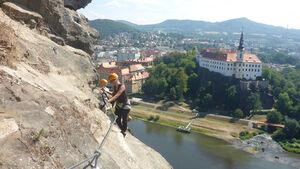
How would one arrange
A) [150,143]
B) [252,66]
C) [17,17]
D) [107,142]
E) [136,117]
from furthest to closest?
[252,66], [136,117], [150,143], [17,17], [107,142]

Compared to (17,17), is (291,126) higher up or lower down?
lower down

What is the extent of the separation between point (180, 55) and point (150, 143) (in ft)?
209

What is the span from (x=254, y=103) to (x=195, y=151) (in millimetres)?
24187

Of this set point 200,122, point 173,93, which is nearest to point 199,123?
point 200,122

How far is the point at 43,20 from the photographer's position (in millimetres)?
12336

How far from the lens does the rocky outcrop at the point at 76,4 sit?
1683 cm

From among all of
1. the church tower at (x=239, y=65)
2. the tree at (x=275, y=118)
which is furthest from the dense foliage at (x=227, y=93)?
the church tower at (x=239, y=65)

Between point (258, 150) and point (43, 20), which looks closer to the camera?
point (43, 20)

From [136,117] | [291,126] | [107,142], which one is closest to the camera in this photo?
[107,142]

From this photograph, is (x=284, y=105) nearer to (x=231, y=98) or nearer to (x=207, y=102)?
(x=231, y=98)

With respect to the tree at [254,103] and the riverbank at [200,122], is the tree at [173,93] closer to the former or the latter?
the riverbank at [200,122]

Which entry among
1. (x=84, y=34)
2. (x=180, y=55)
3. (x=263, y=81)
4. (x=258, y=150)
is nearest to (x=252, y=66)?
(x=263, y=81)

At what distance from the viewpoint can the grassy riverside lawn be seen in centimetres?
4941

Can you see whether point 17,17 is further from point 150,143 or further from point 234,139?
point 234,139
